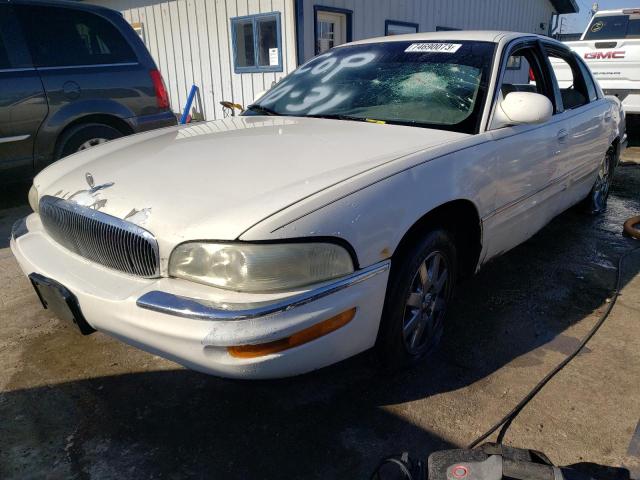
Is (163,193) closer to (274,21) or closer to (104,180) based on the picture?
(104,180)

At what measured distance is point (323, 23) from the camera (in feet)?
30.5

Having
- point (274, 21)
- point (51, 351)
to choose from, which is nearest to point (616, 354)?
point (51, 351)

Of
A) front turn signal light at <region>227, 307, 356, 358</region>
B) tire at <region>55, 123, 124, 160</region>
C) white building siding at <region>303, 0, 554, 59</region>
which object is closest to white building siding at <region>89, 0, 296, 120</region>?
white building siding at <region>303, 0, 554, 59</region>

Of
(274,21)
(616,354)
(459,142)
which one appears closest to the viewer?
(459,142)

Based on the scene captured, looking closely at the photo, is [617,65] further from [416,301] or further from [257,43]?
[416,301]

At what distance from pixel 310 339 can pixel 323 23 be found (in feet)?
28.4

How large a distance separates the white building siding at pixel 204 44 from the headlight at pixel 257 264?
767 centimetres

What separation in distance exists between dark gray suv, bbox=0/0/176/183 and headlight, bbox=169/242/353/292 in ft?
12.6

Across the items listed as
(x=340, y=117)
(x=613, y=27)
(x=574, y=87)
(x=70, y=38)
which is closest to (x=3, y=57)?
(x=70, y=38)

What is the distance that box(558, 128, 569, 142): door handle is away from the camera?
3220 mm

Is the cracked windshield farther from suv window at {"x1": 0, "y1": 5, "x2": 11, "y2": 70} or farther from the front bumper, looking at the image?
suv window at {"x1": 0, "y1": 5, "x2": 11, "y2": 70}

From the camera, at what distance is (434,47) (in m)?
3.02

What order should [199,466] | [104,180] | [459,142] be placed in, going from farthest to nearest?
[459,142], [104,180], [199,466]

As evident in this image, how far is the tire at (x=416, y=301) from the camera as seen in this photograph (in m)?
2.11
